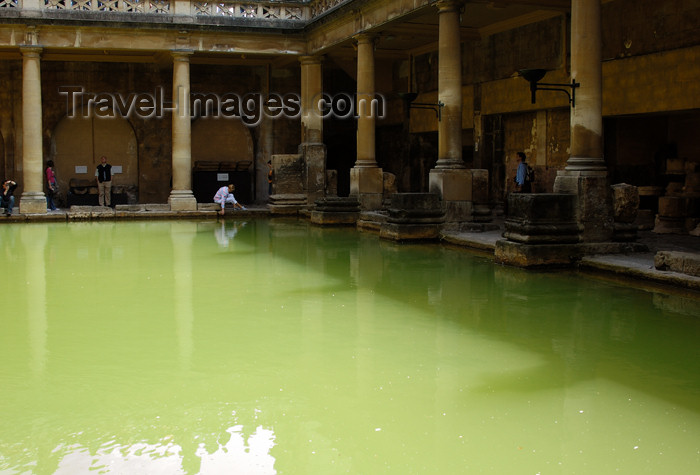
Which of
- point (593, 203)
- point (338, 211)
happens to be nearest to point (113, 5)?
point (338, 211)

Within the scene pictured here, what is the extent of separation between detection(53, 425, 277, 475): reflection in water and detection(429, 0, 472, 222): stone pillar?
1115cm

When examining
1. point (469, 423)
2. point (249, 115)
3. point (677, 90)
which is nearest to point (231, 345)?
point (469, 423)

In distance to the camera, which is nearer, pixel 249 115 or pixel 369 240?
pixel 369 240

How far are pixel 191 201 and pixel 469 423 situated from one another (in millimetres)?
19446

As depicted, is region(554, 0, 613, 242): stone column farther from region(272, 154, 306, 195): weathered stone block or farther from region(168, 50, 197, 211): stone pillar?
region(168, 50, 197, 211): stone pillar

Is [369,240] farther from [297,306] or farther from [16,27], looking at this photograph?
[16,27]

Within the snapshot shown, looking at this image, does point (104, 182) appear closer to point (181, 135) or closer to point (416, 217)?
point (181, 135)

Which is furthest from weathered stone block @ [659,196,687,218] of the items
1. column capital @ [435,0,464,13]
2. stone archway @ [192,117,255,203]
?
stone archway @ [192,117,255,203]

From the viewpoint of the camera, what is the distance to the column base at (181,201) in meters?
22.8

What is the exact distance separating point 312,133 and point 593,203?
13.5m

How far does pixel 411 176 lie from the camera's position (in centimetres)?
2416

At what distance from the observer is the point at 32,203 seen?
21.7m

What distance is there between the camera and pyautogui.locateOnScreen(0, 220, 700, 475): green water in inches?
160

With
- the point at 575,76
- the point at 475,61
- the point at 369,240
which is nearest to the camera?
the point at 575,76
